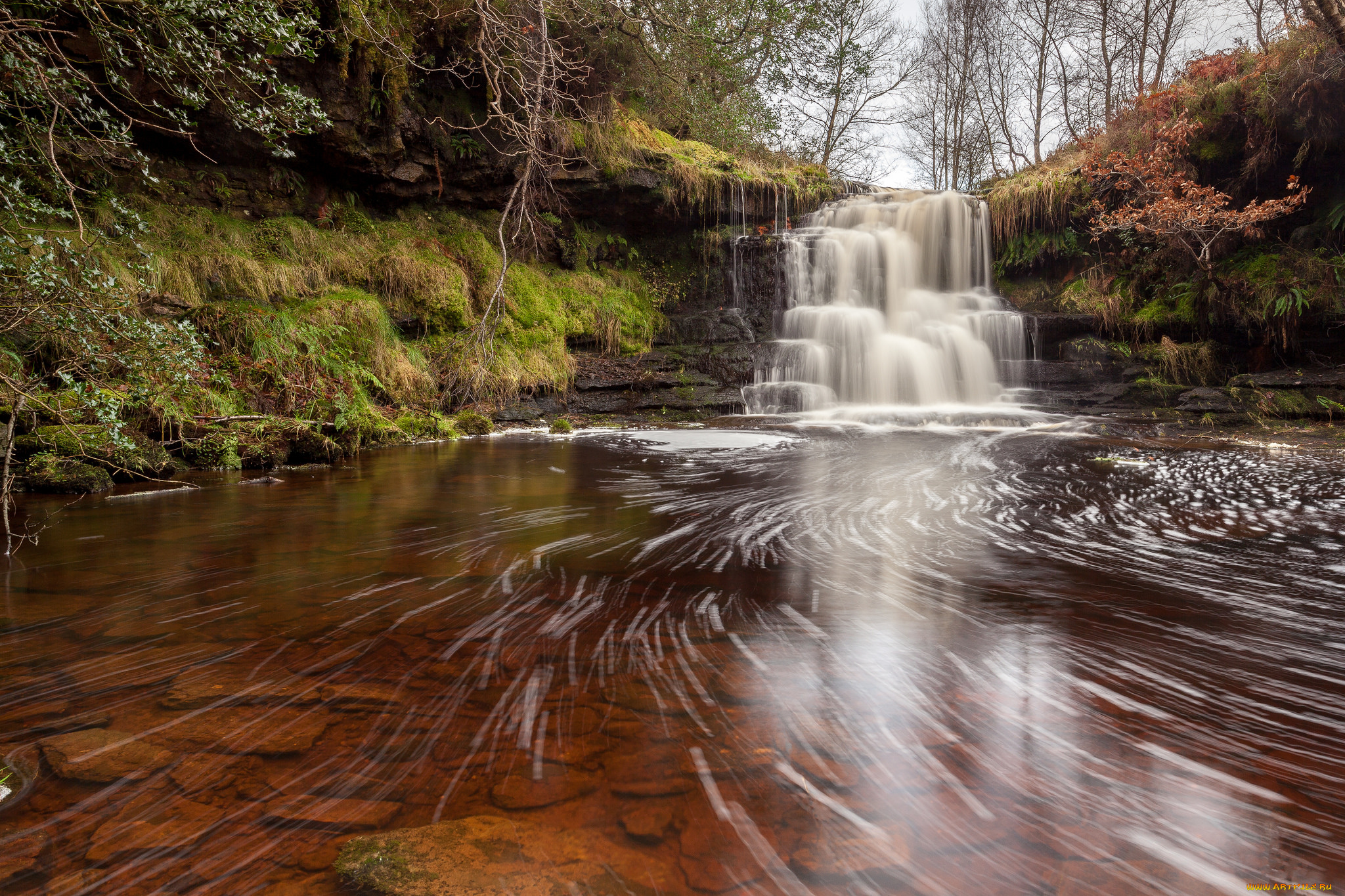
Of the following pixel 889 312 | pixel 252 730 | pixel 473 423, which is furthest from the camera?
pixel 889 312

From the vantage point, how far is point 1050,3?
53.9 feet

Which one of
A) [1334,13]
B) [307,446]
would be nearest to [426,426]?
[307,446]

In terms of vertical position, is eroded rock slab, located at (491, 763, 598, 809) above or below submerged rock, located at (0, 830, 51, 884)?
below

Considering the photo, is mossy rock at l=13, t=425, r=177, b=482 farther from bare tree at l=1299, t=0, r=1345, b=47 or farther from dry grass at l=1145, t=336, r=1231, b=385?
dry grass at l=1145, t=336, r=1231, b=385

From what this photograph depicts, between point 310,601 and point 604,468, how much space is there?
332cm

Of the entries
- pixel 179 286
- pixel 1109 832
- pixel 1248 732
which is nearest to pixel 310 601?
pixel 1109 832

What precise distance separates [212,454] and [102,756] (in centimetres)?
524

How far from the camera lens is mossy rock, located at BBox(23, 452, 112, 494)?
13.0ft

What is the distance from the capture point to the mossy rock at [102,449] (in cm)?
410

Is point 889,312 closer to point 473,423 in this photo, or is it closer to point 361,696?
point 473,423

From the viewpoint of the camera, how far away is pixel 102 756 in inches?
42.8

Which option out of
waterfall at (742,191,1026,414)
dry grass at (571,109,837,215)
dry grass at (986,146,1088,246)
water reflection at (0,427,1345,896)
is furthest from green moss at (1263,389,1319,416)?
dry grass at (571,109,837,215)

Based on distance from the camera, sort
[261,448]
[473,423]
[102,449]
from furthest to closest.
→ [473,423] < [261,448] < [102,449]

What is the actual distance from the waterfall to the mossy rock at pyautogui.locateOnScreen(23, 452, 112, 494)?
8.65 m
